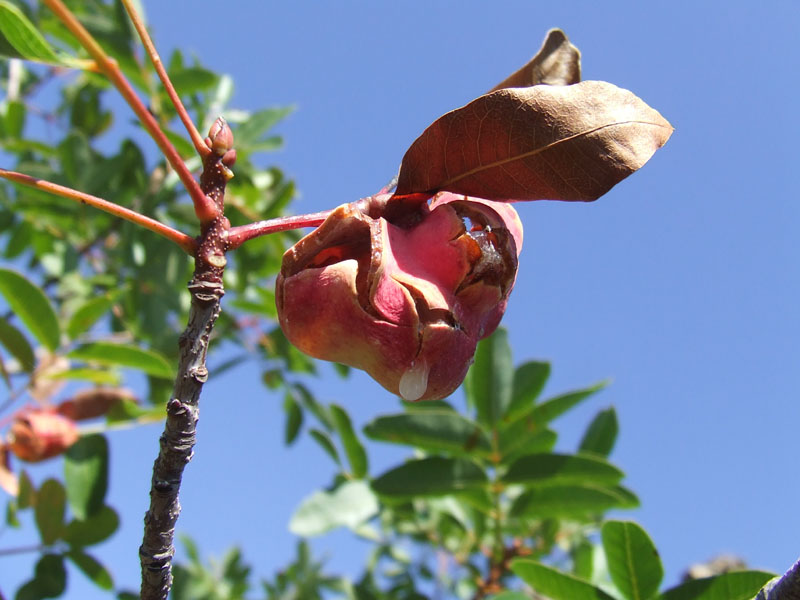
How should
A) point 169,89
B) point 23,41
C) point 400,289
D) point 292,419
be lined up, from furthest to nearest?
1. point 292,419
2. point 23,41
3. point 169,89
4. point 400,289

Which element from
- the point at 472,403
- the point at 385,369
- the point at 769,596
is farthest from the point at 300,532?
the point at 769,596

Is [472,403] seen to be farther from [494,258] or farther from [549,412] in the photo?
[494,258]

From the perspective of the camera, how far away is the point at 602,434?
93.0 inches

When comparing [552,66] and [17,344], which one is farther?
[17,344]

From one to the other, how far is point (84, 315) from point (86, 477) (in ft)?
1.59

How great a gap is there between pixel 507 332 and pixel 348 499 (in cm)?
69

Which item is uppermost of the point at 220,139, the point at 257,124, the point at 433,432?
the point at 257,124

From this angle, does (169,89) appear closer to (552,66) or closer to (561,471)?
(552,66)

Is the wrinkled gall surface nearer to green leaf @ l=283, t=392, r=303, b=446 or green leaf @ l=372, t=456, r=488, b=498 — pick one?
green leaf @ l=372, t=456, r=488, b=498

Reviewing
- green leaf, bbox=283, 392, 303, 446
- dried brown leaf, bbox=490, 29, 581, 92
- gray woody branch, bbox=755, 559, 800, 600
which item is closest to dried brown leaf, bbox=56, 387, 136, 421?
green leaf, bbox=283, 392, 303, 446

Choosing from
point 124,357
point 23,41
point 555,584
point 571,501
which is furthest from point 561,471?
point 23,41

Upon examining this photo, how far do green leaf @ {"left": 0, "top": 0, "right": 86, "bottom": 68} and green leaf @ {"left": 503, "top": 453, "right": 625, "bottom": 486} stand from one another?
1.34 meters

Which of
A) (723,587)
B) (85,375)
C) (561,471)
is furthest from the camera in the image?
(85,375)

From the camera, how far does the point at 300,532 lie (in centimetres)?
197
